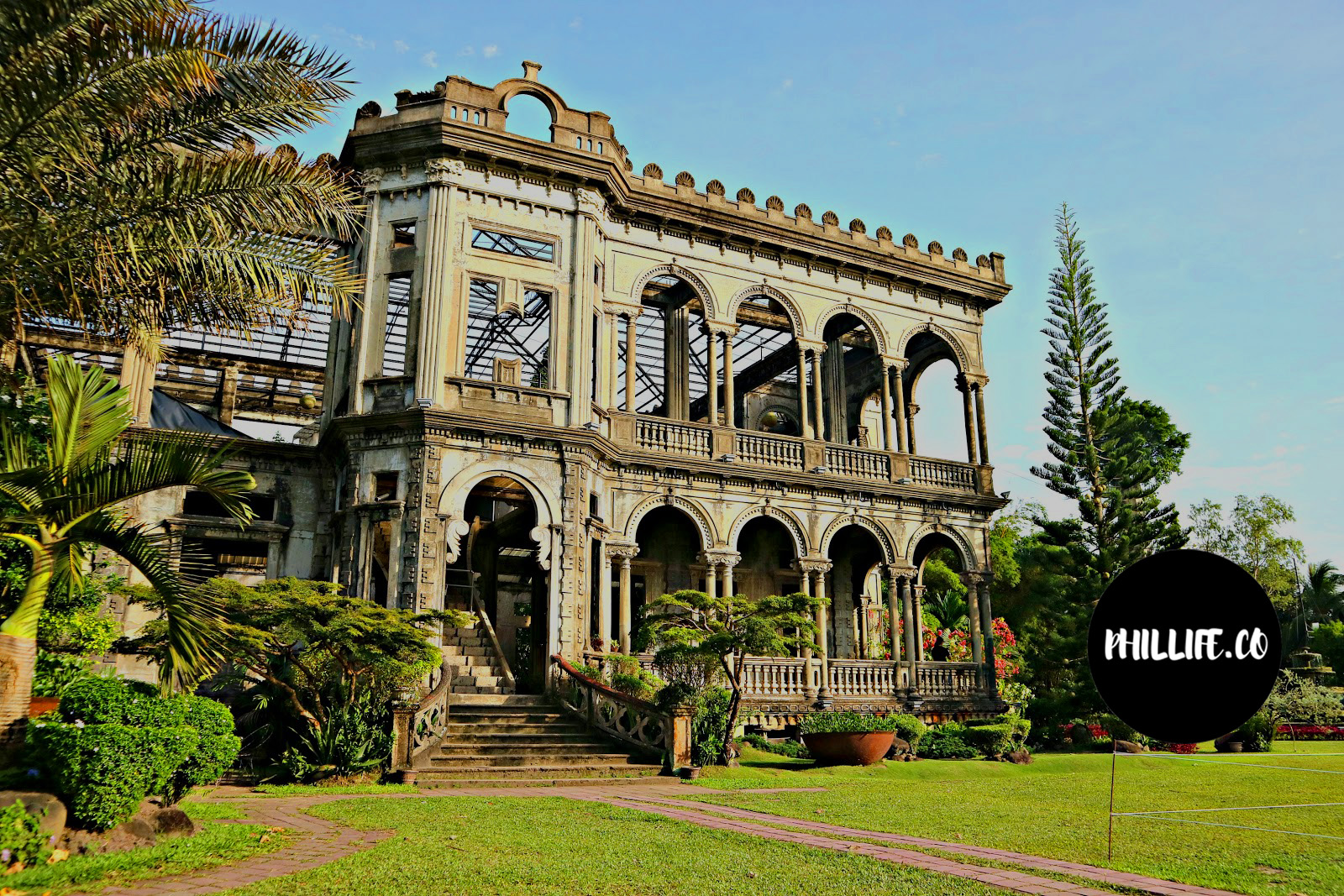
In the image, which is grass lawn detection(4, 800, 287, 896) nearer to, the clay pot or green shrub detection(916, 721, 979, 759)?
the clay pot

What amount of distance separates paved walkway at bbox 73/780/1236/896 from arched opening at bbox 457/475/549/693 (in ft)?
21.2

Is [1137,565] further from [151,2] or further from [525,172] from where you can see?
[525,172]

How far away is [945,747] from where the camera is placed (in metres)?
18.1

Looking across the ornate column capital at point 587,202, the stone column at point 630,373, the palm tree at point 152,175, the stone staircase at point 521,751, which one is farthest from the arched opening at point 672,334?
the palm tree at point 152,175

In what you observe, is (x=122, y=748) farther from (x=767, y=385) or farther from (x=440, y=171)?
(x=767, y=385)

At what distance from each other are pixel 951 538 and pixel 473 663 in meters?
11.3

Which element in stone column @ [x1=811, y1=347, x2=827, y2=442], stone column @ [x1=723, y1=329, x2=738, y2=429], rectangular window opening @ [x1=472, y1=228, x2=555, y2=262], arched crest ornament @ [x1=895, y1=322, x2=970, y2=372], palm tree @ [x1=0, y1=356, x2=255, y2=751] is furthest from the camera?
arched crest ornament @ [x1=895, y1=322, x2=970, y2=372]

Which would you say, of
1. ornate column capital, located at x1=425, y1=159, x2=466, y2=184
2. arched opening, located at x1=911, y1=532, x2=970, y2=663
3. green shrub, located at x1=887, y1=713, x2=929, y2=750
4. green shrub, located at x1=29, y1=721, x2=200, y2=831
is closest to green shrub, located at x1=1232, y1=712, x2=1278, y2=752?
green shrub, located at x1=887, y1=713, x2=929, y2=750

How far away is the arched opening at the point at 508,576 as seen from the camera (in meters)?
17.8

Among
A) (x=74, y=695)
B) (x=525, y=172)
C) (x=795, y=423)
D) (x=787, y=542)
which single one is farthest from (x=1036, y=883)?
(x=795, y=423)

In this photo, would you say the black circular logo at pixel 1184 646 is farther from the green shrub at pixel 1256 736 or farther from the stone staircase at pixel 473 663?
the green shrub at pixel 1256 736

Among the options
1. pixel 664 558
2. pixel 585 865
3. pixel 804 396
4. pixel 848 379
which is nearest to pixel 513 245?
pixel 804 396

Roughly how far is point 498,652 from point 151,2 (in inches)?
459

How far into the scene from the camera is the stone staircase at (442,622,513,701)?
16141 mm
